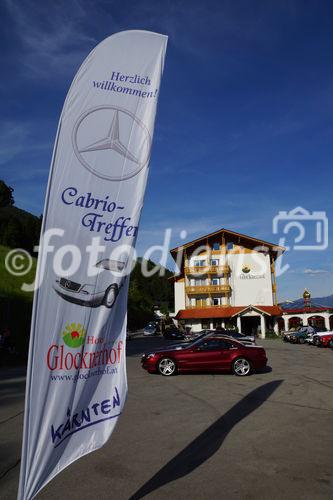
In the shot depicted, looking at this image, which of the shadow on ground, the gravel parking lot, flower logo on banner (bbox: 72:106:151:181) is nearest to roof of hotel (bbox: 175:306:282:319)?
the gravel parking lot

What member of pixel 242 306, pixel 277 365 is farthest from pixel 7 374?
pixel 242 306

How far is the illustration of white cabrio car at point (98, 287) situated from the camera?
13.8ft

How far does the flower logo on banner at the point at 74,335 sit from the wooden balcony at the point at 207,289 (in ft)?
154

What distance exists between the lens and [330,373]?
1463 cm

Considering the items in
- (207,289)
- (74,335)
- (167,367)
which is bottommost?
(167,367)


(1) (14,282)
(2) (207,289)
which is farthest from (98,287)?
(2) (207,289)

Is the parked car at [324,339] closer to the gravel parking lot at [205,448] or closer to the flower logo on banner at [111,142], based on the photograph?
the gravel parking lot at [205,448]

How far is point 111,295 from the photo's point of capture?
14.6 feet

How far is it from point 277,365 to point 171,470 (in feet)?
42.9

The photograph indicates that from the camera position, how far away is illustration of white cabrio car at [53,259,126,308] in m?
4.20

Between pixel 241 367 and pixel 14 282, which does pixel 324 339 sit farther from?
pixel 14 282

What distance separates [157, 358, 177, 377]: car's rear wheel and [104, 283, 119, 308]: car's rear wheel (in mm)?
10669

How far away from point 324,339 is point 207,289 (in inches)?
904

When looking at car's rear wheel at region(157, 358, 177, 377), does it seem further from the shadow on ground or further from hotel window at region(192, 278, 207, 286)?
hotel window at region(192, 278, 207, 286)
